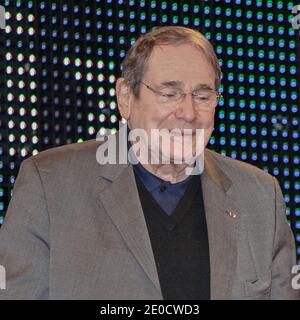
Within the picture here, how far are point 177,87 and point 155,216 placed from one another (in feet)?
0.92

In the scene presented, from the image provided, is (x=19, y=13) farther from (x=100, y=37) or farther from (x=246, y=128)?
(x=246, y=128)

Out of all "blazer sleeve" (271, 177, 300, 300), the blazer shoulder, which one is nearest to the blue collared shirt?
the blazer shoulder

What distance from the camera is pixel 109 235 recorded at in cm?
155

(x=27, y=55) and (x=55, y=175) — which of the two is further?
(x=27, y=55)

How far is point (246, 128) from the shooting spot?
2.55 metres

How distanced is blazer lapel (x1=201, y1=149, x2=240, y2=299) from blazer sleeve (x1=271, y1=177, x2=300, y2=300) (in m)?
0.10

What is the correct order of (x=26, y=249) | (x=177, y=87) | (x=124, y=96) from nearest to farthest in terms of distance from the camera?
1. (x=26, y=249)
2. (x=177, y=87)
3. (x=124, y=96)

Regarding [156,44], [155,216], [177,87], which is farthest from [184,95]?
[155,216]

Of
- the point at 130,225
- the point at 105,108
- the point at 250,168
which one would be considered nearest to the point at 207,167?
the point at 250,168

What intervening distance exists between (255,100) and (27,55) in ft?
2.49

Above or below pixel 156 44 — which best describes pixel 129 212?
below

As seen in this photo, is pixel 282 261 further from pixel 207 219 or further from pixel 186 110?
pixel 186 110

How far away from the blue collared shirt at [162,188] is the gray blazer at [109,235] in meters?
0.05

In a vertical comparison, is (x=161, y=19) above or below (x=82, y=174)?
above
